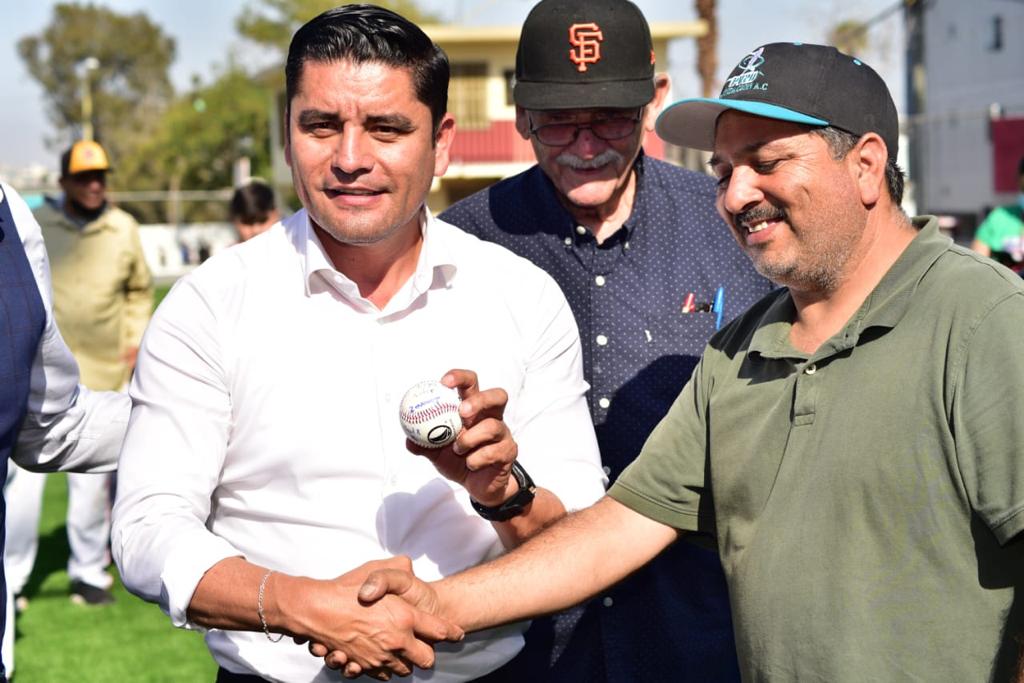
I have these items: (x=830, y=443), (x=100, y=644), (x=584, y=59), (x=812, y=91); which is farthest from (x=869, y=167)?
(x=100, y=644)

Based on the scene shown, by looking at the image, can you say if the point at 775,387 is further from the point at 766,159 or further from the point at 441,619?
the point at 441,619

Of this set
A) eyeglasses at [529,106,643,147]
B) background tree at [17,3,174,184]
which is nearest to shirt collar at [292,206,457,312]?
eyeglasses at [529,106,643,147]

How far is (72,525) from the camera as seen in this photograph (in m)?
8.33

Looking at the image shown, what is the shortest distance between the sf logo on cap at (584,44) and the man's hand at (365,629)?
1.75 meters

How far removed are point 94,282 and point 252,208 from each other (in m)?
1.26

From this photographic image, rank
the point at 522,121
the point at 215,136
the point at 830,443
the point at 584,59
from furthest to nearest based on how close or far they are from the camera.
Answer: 1. the point at 215,136
2. the point at 522,121
3. the point at 584,59
4. the point at 830,443

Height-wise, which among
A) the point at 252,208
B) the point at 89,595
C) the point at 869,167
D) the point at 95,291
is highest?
the point at 869,167

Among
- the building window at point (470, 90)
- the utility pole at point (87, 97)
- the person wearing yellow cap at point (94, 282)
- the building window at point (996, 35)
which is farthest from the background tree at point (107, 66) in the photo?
the person wearing yellow cap at point (94, 282)

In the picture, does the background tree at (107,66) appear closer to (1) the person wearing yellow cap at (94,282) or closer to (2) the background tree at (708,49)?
(2) the background tree at (708,49)

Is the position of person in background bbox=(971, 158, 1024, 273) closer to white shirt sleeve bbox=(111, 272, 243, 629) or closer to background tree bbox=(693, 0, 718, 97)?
white shirt sleeve bbox=(111, 272, 243, 629)

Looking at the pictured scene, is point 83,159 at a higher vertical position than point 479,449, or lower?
higher

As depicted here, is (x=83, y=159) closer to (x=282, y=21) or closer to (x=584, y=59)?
(x=584, y=59)

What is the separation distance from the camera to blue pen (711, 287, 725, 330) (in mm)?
4043

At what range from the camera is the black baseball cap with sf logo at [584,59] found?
3.88 meters
